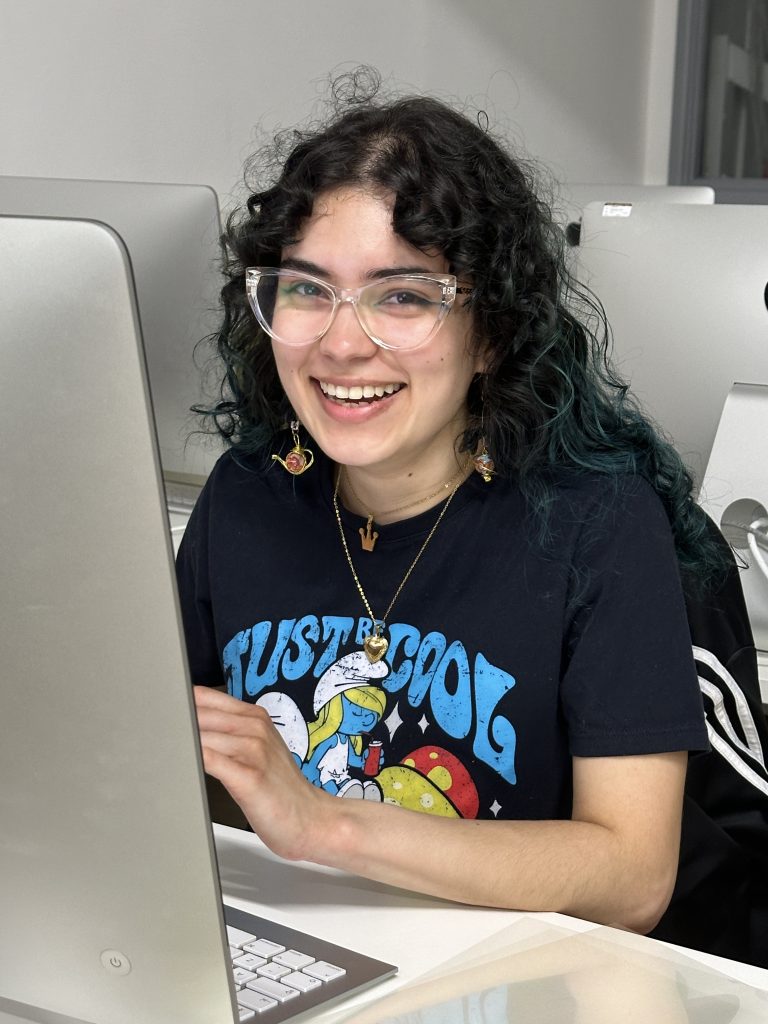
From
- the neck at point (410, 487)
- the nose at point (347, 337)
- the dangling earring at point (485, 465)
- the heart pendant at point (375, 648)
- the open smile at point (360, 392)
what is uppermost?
the nose at point (347, 337)

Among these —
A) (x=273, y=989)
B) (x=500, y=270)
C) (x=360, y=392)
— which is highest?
(x=500, y=270)

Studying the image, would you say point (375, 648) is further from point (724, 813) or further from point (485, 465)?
point (724, 813)

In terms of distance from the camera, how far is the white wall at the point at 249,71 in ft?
8.55

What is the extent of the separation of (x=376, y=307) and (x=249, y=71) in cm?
227

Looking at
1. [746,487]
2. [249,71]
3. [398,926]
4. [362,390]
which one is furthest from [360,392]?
[249,71]

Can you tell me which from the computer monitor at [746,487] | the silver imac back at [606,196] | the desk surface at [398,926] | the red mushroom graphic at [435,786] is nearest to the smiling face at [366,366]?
the red mushroom graphic at [435,786]

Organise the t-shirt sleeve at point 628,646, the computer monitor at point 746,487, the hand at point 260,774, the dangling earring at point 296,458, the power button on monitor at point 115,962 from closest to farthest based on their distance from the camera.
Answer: the power button on monitor at point 115,962, the hand at point 260,774, the t-shirt sleeve at point 628,646, the dangling earring at point 296,458, the computer monitor at point 746,487

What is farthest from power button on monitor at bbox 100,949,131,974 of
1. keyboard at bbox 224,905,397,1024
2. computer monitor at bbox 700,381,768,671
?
computer monitor at bbox 700,381,768,671

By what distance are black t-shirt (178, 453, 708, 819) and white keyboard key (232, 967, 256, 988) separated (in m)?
0.35

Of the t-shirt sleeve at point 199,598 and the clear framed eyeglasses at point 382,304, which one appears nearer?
the clear framed eyeglasses at point 382,304

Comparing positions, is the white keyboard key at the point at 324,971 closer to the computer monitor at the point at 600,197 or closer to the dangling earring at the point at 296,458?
the dangling earring at the point at 296,458

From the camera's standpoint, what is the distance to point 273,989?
0.76 metres

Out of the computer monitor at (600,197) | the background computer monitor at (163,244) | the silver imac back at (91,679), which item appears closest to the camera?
the silver imac back at (91,679)

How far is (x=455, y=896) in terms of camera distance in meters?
0.89
